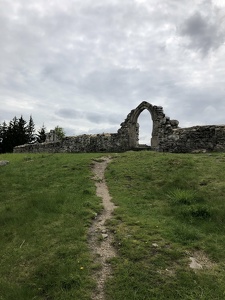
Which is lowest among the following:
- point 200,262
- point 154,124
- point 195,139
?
point 200,262

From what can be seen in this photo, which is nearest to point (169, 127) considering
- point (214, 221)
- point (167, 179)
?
point (167, 179)

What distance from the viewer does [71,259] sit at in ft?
22.7

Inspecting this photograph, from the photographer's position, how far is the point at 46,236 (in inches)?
322

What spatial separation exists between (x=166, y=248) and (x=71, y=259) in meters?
2.18

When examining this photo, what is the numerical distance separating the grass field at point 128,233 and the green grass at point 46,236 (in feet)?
0.07

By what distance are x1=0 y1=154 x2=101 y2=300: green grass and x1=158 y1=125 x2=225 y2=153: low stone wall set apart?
755cm

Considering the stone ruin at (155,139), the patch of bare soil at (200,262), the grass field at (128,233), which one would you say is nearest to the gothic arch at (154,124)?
the stone ruin at (155,139)

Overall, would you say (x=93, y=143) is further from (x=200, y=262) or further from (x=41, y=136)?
(x=41, y=136)

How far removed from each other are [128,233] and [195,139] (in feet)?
39.9

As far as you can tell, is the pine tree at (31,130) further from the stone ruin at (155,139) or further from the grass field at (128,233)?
the grass field at (128,233)

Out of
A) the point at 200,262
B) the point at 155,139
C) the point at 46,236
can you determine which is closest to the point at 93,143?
the point at 155,139

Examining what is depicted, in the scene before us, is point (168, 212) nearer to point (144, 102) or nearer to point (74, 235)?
point (74, 235)

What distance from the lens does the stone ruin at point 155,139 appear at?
18.3 m

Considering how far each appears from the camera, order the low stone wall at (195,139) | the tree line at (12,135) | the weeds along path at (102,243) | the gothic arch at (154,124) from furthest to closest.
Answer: the tree line at (12,135) < the gothic arch at (154,124) < the low stone wall at (195,139) < the weeds along path at (102,243)
